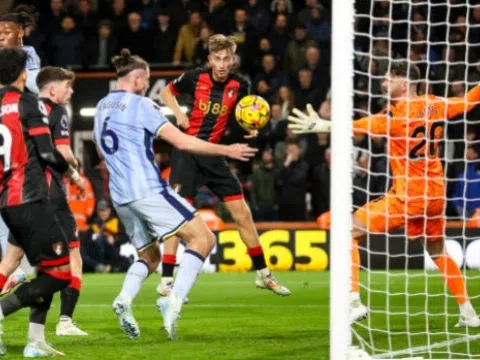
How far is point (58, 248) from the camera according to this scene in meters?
7.56

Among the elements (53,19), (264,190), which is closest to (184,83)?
(264,190)

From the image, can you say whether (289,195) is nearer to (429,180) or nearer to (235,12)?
(235,12)

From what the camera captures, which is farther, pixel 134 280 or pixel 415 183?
pixel 415 183

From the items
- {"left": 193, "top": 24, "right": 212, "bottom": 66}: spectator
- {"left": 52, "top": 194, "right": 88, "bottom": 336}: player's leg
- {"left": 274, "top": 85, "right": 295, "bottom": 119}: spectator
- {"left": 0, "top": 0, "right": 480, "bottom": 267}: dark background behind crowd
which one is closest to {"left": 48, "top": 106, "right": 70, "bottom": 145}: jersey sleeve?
{"left": 52, "top": 194, "right": 88, "bottom": 336}: player's leg

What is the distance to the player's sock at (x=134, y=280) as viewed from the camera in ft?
28.6

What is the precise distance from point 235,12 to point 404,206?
1127 centimetres

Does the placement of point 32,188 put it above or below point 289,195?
above

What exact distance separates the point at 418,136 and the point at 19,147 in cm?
327

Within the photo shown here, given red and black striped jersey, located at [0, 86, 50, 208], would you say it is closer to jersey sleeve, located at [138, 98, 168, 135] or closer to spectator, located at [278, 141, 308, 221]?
jersey sleeve, located at [138, 98, 168, 135]

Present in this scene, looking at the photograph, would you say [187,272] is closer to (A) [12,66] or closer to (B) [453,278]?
(A) [12,66]

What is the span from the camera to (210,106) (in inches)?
470

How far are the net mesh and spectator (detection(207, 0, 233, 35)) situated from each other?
2.12 metres

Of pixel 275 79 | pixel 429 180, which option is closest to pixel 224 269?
pixel 275 79

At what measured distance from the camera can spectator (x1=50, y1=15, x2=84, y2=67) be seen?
66.3 feet
